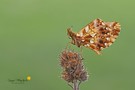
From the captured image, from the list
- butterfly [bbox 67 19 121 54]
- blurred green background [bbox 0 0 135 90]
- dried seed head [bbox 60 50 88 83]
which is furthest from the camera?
blurred green background [bbox 0 0 135 90]

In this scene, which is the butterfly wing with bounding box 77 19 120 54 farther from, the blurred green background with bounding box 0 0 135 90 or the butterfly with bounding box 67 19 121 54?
the blurred green background with bounding box 0 0 135 90

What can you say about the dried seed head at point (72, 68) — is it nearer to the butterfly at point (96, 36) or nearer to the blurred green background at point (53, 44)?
the butterfly at point (96, 36)

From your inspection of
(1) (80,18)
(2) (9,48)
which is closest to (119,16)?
(1) (80,18)

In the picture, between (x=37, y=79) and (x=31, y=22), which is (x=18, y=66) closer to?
(x=37, y=79)

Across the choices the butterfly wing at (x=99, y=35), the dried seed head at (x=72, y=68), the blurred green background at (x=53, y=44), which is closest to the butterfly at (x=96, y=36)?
the butterfly wing at (x=99, y=35)

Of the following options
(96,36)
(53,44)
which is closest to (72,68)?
(96,36)

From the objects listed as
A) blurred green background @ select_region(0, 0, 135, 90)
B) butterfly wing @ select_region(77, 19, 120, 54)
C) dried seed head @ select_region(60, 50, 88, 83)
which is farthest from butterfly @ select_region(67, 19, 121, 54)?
blurred green background @ select_region(0, 0, 135, 90)
